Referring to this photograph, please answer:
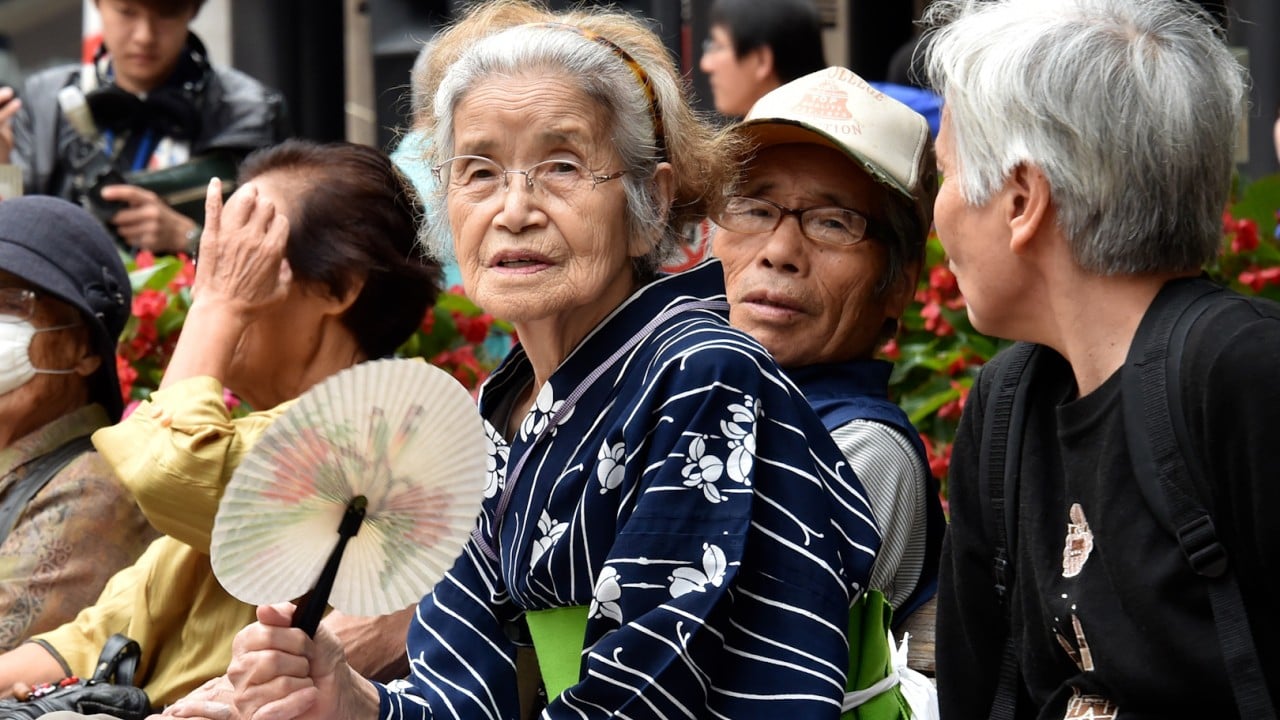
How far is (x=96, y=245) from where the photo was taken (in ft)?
15.0

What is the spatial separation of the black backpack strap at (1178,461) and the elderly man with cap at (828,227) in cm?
116

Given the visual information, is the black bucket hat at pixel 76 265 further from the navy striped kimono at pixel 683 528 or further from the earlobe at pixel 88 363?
the navy striped kimono at pixel 683 528

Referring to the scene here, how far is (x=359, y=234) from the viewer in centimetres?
436

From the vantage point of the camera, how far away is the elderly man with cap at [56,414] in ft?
13.7

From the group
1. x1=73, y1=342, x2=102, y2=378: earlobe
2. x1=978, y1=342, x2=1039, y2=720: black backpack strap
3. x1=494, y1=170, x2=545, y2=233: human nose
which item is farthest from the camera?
x1=73, y1=342, x2=102, y2=378: earlobe

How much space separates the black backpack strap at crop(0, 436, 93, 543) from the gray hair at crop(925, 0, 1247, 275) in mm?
2604

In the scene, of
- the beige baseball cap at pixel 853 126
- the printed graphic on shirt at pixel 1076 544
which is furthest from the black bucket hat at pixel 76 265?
the printed graphic on shirt at pixel 1076 544

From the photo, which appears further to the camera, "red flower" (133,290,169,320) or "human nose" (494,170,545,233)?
"red flower" (133,290,169,320)

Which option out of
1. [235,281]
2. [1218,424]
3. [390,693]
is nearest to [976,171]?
[1218,424]

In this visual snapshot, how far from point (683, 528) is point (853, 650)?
49 centimetres

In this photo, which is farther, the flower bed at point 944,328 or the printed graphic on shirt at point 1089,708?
the flower bed at point 944,328

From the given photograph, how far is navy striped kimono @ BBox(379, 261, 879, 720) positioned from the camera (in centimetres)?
272

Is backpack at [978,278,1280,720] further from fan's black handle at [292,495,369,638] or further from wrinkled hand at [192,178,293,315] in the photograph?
wrinkled hand at [192,178,293,315]

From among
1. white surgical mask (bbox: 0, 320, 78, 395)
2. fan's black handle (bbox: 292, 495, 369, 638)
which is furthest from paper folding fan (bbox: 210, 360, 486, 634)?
white surgical mask (bbox: 0, 320, 78, 395)
